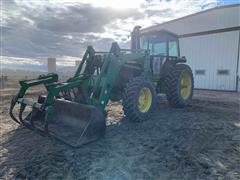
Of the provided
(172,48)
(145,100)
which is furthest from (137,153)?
(172,48)

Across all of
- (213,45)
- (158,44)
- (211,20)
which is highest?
(211,20)

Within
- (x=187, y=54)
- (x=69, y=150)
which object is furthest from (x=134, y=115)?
(x=187, y=54)

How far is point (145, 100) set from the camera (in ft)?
19.1

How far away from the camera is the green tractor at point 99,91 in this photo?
4.41 m

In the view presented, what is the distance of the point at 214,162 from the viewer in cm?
364

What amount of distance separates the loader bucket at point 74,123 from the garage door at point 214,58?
11.4 meters

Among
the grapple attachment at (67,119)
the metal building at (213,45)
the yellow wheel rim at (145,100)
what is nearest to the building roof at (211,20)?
the metal building at (213,45)

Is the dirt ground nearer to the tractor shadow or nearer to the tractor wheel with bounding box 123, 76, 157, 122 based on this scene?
the tractor shadow

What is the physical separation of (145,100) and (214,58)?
33.7 ft

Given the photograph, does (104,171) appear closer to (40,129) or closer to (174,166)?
(174,166)

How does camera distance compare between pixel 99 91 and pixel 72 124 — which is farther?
pixel 99 91

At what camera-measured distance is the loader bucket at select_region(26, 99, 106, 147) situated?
4281 millimetres

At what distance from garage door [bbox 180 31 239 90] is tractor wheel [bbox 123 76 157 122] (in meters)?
9.67

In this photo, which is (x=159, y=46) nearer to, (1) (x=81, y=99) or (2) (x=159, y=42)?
(2) (x=159, y=42)
